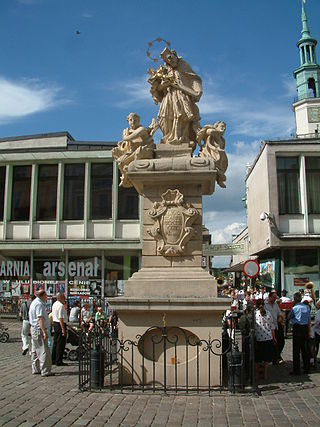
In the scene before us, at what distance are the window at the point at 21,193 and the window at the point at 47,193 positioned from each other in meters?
0.68

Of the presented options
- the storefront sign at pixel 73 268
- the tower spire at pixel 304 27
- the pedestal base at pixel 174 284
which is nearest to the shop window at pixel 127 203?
the storefront sign at pixel 73 268

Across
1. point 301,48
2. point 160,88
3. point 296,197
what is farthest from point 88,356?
point 301,48

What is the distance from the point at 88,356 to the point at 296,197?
20.9 meters

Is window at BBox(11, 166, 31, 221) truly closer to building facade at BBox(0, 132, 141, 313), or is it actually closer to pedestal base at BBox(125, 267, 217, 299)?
building facade at BBox(0, 132, 141, 313)

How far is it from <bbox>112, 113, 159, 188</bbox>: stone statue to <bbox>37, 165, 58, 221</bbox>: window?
1768cm

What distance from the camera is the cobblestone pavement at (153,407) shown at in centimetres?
641

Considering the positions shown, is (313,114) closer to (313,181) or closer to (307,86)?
(307,86)

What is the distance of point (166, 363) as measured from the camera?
8.55 meters

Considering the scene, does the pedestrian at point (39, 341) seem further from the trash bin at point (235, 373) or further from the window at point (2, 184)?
the window at point (2, 184)

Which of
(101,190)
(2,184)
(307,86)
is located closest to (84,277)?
(101,190)

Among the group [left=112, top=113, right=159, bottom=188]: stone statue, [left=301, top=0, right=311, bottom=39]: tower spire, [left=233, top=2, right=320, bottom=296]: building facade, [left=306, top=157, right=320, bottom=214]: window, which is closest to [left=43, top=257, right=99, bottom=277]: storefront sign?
[left=233, top=2, right=320, bottom=296]: building facade

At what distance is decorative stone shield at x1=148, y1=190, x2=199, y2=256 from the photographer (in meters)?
9.01

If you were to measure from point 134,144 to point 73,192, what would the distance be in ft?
57.9

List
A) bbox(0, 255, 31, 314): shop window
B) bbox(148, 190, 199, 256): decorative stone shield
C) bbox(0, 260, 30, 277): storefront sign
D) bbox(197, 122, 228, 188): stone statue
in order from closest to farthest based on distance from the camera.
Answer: bbox(148, 190, 199, 256): decorative stone shield
bbox(197, 122, 228, 188): stone statue
bbox(0, 255, 31, 314): shop window
bbox(0, 260, 30, 277): storefront sign
